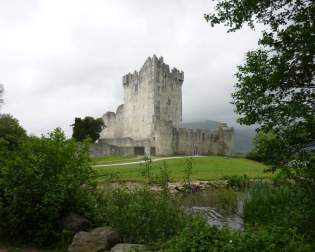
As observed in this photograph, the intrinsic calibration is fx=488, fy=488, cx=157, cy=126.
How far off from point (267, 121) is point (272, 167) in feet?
2.66

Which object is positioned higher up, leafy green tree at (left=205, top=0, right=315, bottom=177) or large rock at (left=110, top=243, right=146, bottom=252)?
leafy green tree at (left=205, top=0, right=315, bottom=177)

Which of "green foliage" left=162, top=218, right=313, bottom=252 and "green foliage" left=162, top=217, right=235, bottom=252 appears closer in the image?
"green foliage" left=162, top=218, right=313, bottom=252

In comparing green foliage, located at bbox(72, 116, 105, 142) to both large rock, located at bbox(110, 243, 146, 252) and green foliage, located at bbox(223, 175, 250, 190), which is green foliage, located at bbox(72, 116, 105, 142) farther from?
large rock, located at bbox(110, 243, 146, 252)

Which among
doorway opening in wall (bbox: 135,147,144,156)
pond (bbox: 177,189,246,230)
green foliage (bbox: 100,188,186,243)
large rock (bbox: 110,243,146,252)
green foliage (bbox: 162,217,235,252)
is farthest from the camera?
doorway opening in wall (bbox: 135,147,144,156)

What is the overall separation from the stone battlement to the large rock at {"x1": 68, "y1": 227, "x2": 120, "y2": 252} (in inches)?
2466

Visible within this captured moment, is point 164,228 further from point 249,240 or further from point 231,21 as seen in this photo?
point 231,21

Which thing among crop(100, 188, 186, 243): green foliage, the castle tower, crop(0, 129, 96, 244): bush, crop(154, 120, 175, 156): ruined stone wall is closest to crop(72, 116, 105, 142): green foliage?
the castle tower

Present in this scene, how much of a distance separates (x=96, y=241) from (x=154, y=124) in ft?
183

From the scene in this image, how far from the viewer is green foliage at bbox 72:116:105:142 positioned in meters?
64.1

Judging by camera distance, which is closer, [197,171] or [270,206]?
[270,206]

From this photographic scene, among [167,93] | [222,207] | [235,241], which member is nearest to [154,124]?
[167,93]

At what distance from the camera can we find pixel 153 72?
72.2 metres

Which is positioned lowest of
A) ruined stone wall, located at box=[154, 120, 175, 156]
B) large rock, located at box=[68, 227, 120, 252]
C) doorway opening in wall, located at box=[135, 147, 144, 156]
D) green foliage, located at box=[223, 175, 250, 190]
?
large rock, located at box=[68, 227, 120, 252]

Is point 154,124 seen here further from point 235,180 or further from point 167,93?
point 235,180
